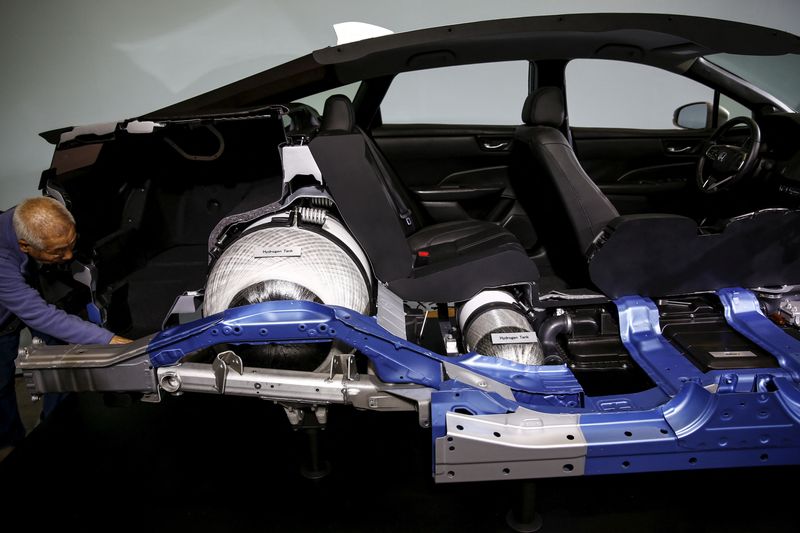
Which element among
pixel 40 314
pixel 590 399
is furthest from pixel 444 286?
pixel 40 314

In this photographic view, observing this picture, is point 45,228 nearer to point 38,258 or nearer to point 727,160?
point 38,258

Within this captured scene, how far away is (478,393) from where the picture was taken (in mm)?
1801

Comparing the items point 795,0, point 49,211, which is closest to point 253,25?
point 49,211

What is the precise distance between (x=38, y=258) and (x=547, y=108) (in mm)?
2345

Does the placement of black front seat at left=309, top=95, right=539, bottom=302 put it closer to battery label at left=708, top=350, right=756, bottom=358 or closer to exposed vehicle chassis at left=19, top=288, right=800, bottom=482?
exposed vehicle chassis at left=19, top=288, right=800, bottom=482

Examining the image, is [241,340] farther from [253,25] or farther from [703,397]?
[253,25]

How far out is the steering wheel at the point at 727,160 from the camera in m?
2.47

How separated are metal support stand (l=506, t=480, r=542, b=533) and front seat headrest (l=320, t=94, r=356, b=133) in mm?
1526

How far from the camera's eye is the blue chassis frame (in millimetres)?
1733

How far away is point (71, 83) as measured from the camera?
3.60 meters

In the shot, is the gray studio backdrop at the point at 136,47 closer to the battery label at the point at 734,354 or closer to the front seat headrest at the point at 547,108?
the front seat headrest at the point at 547,108

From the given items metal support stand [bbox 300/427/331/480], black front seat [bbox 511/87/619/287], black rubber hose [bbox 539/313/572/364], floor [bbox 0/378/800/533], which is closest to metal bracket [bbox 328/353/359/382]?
metal support stand [bbox 300/427/331/480]

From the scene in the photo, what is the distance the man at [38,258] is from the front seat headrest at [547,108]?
6.97ft

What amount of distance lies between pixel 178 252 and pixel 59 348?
96 centimetres
